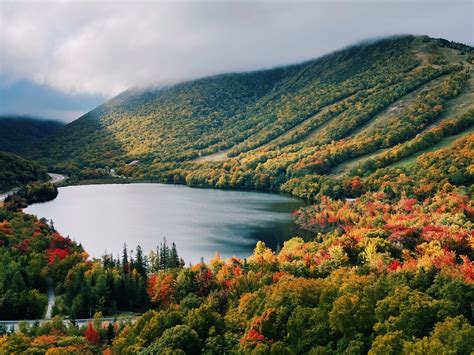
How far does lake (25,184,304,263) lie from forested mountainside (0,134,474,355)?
13.6 meters

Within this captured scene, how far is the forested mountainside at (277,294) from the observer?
1925 inches

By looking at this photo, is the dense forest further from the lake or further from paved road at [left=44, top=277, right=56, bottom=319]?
the lake

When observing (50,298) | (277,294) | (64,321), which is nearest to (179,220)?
(50,298)

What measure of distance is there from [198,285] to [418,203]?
65.1 meters

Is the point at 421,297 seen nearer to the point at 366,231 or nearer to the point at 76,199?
the point at 366,231

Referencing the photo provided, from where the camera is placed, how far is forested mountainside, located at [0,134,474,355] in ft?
160

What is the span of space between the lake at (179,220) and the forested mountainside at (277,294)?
13559 millimetres

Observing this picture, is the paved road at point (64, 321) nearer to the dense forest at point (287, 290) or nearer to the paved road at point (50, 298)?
the dense forest at point (287, 290)

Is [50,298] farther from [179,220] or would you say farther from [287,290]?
[179,220]

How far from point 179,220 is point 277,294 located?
83612mm

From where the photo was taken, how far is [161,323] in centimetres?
5406

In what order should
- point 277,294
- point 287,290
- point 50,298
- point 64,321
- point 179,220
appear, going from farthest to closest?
point 179,220
point 50,298
point 64,321
point 287,290
point 277,294

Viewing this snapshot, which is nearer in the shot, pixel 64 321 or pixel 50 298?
pixel 64 321

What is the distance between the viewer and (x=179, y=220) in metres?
138
